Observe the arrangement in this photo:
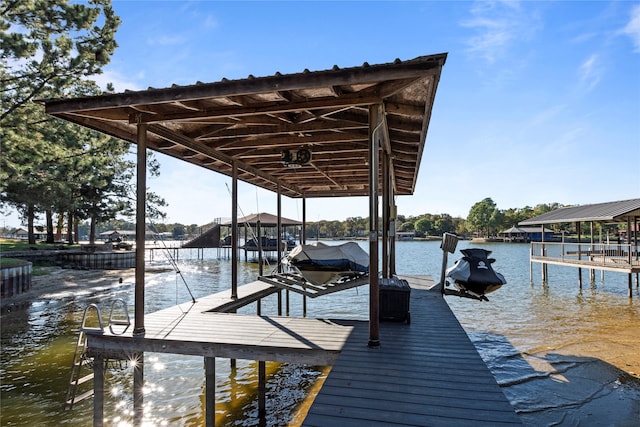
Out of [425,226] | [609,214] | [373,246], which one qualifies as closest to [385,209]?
[373,246]

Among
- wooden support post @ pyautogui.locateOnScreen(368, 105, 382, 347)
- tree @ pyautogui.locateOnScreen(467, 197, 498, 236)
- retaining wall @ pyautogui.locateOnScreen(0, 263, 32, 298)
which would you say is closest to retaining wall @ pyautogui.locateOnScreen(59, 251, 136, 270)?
retaining wall @ pyautogui.locateOnScreen(0, 263, 32, 298)

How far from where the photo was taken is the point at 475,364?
11.6 feet

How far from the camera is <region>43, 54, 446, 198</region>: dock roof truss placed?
152 inches

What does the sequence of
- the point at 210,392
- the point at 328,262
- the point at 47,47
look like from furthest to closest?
the point at 47,47, the point at 328,262, the point at 210,392

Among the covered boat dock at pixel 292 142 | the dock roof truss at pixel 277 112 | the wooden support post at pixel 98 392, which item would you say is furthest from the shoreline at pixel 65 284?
the dock roof truss at pixel 277 112

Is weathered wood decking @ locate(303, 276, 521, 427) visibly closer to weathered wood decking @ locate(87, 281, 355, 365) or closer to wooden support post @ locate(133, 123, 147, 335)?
weathered wood decking @ locate(87, 281, 355, 365)

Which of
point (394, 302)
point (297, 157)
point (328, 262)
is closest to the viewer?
point (394, 302)

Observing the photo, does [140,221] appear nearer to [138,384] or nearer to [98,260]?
[138,384]

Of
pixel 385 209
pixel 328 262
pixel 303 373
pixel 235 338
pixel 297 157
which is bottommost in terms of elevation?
pixel 303 373

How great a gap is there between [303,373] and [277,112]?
5585 millimetres

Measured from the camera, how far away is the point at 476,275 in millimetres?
7758

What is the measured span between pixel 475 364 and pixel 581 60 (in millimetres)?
7772

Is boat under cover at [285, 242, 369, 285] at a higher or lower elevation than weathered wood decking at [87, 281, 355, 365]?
higher

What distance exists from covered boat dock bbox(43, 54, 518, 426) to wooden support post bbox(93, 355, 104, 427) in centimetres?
2
